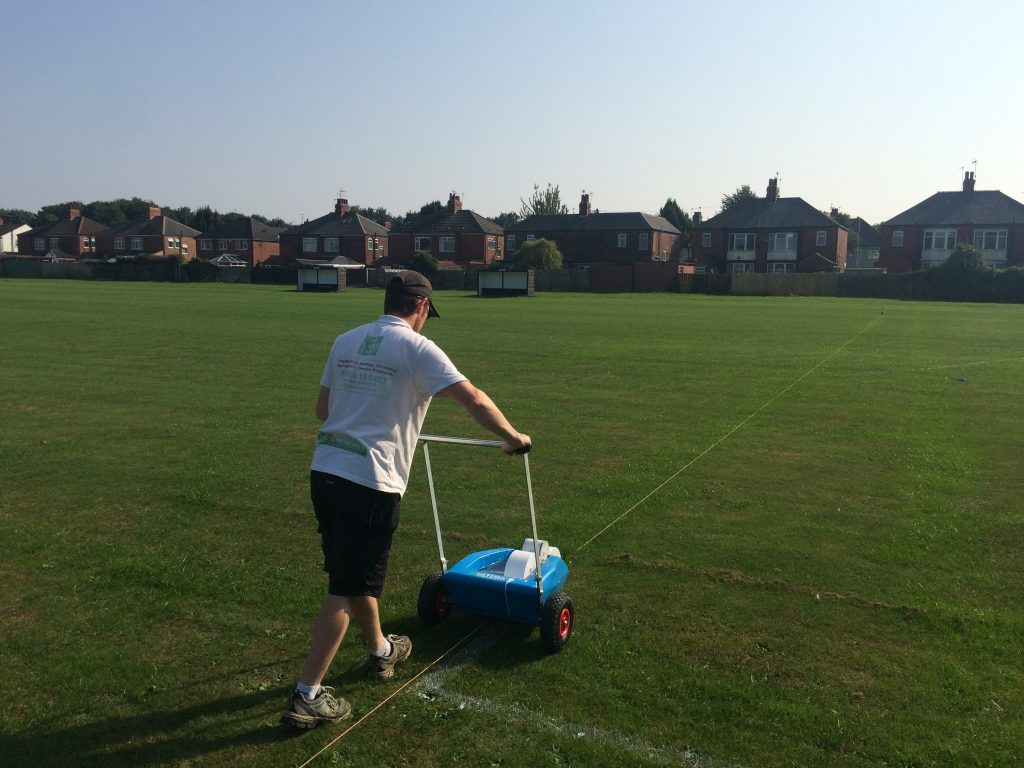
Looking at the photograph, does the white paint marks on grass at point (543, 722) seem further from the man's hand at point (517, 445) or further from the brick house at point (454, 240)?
the brick house at point (454, 240)

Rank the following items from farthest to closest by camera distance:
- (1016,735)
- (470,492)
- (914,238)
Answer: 1. (914,238)
2. (470,492)
3. (1016,735)

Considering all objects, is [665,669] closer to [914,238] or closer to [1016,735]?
[1016,735]

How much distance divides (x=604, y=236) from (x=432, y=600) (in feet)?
287

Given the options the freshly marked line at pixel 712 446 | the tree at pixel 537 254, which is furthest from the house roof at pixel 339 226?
the freshly marked line at pixel 712 446

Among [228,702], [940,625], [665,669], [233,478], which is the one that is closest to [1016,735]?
[940,625]

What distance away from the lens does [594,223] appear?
9162cm

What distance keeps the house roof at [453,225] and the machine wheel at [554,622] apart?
298ft

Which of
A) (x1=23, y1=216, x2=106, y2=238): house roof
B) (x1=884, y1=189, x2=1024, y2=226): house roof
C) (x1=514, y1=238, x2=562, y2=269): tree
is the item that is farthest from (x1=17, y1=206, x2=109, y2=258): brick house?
(x1=884, y1=189, x2=1024, y2=226): house roof

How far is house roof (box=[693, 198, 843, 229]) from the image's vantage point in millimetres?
84438

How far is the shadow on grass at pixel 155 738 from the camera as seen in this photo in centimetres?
392

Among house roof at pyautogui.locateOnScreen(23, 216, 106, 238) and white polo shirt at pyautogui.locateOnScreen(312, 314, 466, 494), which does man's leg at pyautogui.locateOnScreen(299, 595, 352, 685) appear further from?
house roof at pyautogui.locateOnScreen(23, 216, 106, 238)

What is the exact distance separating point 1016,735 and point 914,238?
87.9m

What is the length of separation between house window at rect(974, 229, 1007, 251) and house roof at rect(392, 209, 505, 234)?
158ft

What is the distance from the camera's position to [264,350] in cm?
2064
